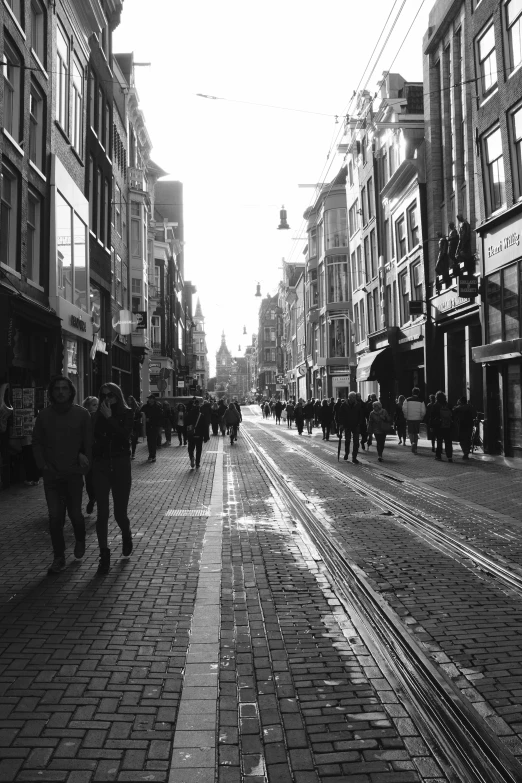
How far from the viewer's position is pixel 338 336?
178 feet

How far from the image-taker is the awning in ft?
115

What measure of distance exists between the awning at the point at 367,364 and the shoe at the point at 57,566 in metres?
28.8

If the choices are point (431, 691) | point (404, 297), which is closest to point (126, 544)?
point (431, 691)

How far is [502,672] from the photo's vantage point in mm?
4137

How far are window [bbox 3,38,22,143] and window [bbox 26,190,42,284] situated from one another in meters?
1.64

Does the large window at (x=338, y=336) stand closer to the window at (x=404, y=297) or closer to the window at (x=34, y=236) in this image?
the window at (x=404, y=297)

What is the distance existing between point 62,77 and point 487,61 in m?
11.9

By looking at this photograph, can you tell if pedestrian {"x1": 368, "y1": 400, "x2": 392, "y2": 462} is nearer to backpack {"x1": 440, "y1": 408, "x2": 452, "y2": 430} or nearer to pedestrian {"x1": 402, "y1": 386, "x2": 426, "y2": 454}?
backpack {"x1": 440, "y1": 408, "x2": 452, "y2": 430}

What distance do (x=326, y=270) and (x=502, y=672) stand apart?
51.8 meters

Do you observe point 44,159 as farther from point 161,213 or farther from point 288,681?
point 161,213

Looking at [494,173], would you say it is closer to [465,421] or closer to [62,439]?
[465,421]

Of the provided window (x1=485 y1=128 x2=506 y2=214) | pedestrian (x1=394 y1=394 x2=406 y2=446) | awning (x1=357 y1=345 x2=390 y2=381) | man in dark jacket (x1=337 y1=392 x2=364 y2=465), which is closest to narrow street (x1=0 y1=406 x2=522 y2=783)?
man in dark jacket (x1=337 y1=392 x2=364 y2=465)

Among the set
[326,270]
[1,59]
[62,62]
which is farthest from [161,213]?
[1,59]

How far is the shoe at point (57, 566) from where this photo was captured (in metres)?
6.53
